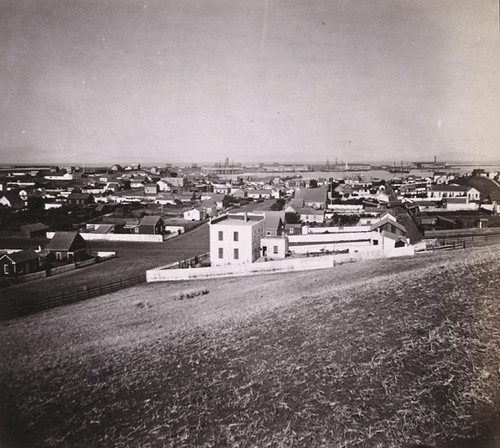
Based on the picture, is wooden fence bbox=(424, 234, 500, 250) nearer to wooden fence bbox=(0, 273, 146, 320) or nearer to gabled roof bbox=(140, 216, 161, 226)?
wooden fence bbox=(0, 273, 146, 320)

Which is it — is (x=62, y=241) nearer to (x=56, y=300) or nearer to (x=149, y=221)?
(x=56, y=300)

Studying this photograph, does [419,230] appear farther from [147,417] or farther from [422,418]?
[147,417]

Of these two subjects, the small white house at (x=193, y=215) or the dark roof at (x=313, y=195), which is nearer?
the dark roof at (x=313, y=195)

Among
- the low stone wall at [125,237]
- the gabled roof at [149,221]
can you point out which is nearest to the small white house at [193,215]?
the gabled roof at [149,221]

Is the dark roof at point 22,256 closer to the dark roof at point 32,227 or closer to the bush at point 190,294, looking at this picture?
the dark roof at point 32,227

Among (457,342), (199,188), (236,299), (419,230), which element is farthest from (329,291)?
(199,188)

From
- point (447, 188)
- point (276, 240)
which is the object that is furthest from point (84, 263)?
point (447, 188)
